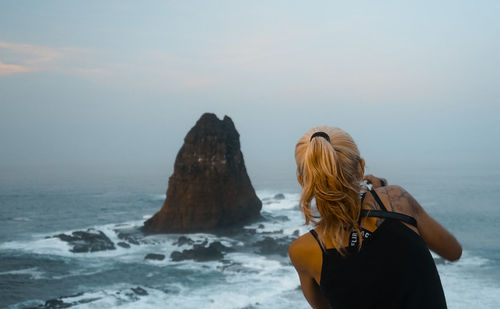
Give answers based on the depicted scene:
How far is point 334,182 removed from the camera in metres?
1.97

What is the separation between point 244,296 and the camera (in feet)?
63.5

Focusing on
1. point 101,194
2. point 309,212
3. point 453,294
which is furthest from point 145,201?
point 309,212

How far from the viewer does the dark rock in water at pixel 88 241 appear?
2875cm

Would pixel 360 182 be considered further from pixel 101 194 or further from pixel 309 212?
pixel 101 194

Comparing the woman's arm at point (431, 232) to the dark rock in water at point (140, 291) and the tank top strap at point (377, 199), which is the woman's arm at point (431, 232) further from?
the dark rock in water at point (140, 291)

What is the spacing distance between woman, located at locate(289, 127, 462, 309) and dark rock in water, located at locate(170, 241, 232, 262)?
2541 cm

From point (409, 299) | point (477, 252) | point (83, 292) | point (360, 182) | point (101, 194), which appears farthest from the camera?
point (101, 194)

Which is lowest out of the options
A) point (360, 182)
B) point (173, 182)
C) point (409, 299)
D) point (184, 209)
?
point (184, 209)

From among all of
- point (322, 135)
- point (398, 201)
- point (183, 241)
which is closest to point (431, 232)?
point (398, 201)

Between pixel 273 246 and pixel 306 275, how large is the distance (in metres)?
27.0

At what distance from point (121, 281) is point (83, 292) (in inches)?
86.9

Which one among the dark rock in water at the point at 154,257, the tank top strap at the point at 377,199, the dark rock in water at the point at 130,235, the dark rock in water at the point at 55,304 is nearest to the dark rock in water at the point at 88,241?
the dark rock in water at the point at 130,235

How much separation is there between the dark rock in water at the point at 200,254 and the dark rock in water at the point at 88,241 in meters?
5.42

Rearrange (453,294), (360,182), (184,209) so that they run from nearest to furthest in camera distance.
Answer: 1. (360,182)
2. (453,294)
3. (184,209)
